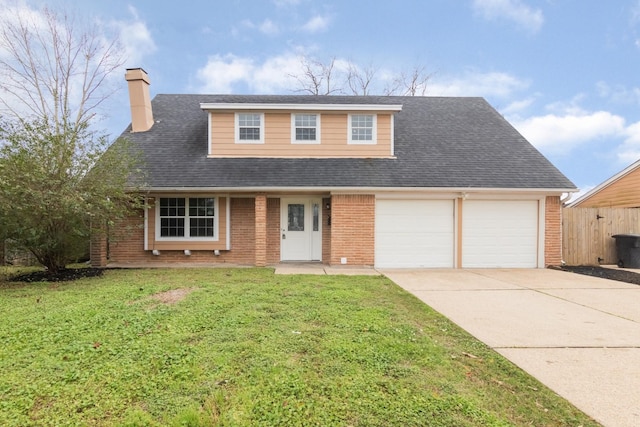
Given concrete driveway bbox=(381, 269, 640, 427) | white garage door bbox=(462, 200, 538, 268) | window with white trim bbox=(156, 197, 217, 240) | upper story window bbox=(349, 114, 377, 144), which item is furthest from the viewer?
upper story window bbox=(349, 114, 377, 144)

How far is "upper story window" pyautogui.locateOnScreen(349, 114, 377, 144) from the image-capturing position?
1191 cm

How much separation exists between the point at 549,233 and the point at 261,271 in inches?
341

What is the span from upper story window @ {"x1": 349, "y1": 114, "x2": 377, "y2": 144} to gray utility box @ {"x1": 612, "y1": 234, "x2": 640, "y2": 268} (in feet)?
26.7

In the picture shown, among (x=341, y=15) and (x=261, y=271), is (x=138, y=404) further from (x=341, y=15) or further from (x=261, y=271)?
(x=341, y=15)

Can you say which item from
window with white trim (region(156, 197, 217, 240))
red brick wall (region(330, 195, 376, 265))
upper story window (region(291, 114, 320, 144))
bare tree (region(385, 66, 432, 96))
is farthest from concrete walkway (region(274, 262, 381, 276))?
bare tree (region(385, 66, 432, 96))

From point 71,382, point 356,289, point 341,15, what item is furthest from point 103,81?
point 71,382

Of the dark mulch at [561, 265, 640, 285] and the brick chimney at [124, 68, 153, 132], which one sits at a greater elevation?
the brick chimney at [124, 68, 153, 132]

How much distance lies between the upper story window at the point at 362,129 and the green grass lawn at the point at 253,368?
7120 millimetres

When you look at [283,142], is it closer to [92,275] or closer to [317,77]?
[92,275]

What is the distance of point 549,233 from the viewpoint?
35.9 feet

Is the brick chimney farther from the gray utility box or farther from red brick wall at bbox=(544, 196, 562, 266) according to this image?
the gray utility box

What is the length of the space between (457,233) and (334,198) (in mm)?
3887

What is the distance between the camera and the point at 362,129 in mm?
11977

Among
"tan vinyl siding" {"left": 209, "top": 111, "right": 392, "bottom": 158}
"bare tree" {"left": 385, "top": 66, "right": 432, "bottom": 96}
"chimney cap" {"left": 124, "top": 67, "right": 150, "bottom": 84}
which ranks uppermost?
"bare tree" {"left": 385, "top": 66, "right": 432, "bottom": 96}
